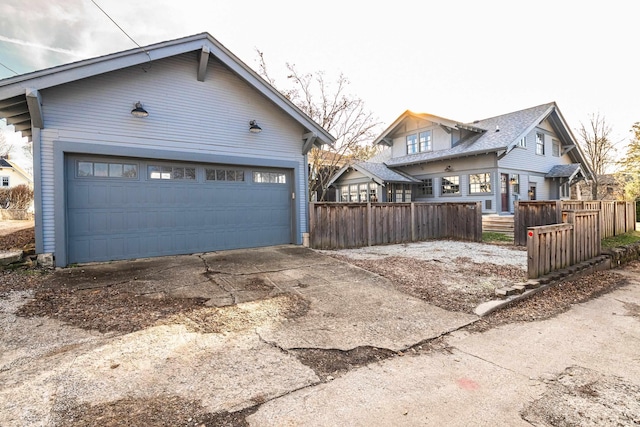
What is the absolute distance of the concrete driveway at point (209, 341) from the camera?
2375 millimetres

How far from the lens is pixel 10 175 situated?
103 feet

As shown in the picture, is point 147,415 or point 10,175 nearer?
point 147,415

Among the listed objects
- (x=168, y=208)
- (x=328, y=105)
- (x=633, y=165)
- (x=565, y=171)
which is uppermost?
(x=328, y=105)

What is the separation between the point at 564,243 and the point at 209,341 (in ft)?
22.4

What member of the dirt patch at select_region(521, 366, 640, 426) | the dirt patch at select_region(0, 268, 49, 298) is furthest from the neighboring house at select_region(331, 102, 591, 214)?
the dirt patch at select_region(0, 268, 49, 298)

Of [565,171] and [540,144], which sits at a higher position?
[540,144]

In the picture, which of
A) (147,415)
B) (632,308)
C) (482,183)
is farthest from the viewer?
(482,183)

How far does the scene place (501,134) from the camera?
16125mm

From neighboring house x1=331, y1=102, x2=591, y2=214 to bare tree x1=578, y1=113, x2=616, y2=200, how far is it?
8255 millimetres

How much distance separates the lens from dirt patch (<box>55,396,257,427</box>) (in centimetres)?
203

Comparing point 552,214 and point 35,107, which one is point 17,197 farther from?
point 552,214

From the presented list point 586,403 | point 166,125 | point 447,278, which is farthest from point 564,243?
point 166,125

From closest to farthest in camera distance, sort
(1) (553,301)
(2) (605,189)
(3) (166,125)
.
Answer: (1) (553,301)
(3) (166,125)
(2) (605,189)

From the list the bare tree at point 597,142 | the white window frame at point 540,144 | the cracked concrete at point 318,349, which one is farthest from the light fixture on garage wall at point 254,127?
the bare tree at point 597,142
